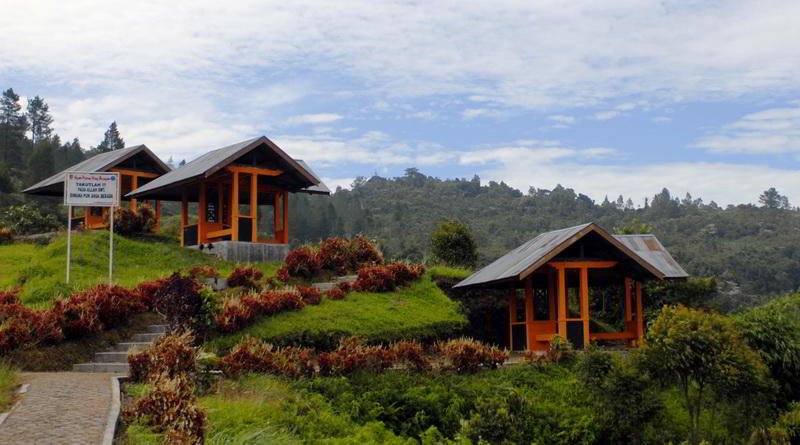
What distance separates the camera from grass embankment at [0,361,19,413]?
1002 cm

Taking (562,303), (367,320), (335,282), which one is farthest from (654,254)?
(367,320)

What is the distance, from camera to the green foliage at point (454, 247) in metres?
28.6

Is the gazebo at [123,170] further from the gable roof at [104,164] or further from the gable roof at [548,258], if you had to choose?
the gable roof at [548,258]

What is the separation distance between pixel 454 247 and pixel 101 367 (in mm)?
16417

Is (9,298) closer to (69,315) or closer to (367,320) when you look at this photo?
(69,315)

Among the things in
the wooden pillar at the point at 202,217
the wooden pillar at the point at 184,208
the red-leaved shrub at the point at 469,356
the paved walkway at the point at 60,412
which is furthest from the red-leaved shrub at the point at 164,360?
the wooden pillar at the point at 184,208

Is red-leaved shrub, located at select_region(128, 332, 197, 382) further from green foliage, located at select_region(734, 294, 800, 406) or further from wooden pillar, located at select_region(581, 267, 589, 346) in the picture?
green foliage, located at select_region(734, 294, 800, 406)

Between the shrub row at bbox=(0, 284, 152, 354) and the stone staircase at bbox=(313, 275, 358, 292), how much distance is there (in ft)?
17.3

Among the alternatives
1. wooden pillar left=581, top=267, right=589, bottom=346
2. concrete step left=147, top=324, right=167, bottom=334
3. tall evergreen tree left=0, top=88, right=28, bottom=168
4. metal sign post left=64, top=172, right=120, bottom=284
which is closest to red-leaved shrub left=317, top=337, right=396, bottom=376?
concrete step left=147, top=324, right=167, bottom=334

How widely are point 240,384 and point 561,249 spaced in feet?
28.2

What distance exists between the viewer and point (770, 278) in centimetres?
5234

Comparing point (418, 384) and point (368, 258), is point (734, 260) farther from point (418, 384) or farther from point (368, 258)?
point (418, 384)

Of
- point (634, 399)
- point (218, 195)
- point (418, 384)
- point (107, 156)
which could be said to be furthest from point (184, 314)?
point (107, 156)

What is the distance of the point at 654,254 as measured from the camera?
77.1 feet
